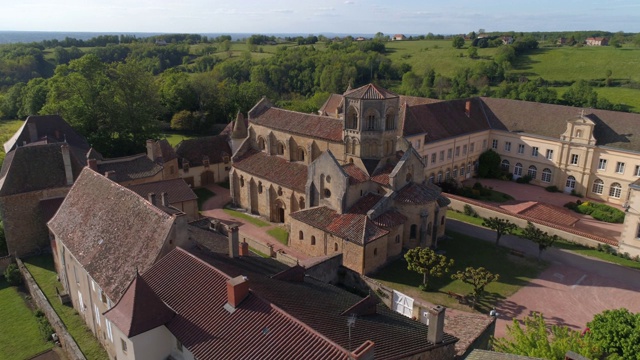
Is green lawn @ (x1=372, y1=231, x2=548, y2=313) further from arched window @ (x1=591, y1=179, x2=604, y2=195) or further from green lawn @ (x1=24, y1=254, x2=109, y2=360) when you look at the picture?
arched window @ (x1=591, y1=179, x2=604, y2=195)

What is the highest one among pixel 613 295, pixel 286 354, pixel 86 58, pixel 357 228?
pixel 86 58

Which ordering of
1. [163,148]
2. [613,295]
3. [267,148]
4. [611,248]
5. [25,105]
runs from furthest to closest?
[25,105] < [163,148] < [267,148] < [611,248] < [613,295]

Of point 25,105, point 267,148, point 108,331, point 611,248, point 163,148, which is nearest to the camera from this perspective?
point 108,331

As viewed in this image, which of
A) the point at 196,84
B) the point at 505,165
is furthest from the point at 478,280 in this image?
the point at 196,84

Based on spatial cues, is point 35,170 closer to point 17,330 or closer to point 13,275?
point 13,275

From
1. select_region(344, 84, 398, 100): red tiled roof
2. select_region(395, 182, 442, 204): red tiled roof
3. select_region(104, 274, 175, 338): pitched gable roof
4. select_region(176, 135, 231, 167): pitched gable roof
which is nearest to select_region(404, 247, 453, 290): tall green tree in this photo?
select_region(395, 182, 442, 204): red tiled roof

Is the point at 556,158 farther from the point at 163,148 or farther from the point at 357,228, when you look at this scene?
the point at 163,148

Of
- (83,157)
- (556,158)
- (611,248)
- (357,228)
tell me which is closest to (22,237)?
(83,157)
